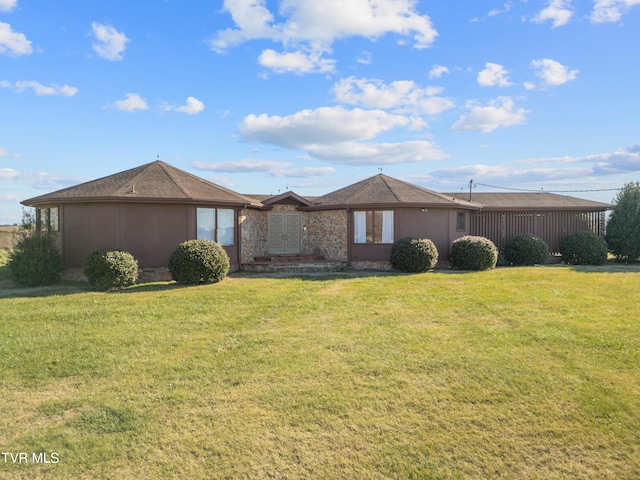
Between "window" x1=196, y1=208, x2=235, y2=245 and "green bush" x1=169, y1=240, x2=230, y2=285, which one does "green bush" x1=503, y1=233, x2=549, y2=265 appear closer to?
"window" x1=196, y1=208, x2=235, y2=245

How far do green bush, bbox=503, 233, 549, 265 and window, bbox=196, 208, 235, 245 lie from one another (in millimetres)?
12444

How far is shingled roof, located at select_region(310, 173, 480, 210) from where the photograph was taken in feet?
55.9

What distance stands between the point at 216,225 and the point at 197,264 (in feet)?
11.5

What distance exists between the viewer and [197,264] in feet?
42.2

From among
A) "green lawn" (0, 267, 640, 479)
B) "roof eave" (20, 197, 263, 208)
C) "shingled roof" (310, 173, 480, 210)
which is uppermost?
"shingled roof" (310, 173, 480, 210)

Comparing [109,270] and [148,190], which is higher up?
[148,190]

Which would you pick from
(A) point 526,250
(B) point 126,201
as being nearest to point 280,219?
(B) point 126,201

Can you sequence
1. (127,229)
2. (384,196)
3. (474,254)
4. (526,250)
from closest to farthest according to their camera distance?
(127,229)
(474,254)
(384,196)
(526,250)

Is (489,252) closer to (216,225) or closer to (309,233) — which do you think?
(309,233)

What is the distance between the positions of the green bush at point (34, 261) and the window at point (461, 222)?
1599 centimetres

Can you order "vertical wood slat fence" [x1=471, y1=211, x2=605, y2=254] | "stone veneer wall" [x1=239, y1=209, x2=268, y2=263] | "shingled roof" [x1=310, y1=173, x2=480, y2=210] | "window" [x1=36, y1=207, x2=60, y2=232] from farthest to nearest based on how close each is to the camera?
"vertical wood slat fence" [x1=471, y1=211, x2=605, y2=254], "stone veneer wall" [x1=239, y1=209, x2=268, y2=263], "shingled roof" [x1=310, y1=173, x2=480, y2=210], "window" [x1=36, y1=207, x2=60, y2=232]

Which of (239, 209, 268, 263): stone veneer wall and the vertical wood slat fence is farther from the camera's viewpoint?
the vertical wood slat fence

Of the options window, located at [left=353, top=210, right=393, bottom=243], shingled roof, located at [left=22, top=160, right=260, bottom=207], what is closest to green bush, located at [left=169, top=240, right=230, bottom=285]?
shingled roof, located at [left=22, top=160, right=260, bottom=207]

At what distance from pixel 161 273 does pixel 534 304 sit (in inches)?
476
